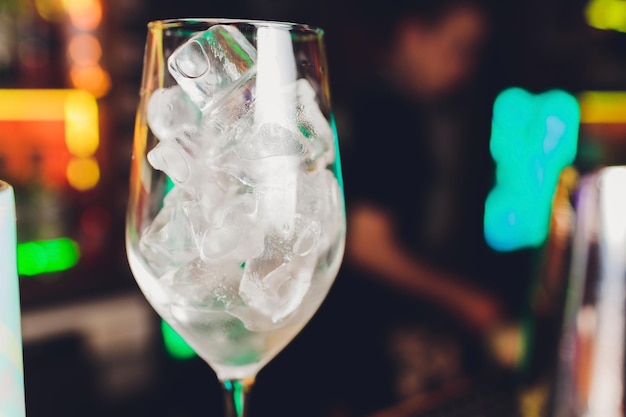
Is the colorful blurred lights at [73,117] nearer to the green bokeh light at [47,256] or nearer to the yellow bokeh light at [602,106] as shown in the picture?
the green bokeh light at [47,256]

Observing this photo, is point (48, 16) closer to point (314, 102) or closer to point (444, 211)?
point (444, 211)

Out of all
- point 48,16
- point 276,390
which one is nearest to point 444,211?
point 276,390

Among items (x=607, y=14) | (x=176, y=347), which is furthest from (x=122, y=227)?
(x=607, y=14)

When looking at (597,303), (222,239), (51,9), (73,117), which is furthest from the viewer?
(73,117)

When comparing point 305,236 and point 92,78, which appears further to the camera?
point 92,78

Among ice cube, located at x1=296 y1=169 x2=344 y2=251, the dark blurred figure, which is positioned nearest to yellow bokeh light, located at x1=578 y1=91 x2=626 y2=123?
the dark blurred figure

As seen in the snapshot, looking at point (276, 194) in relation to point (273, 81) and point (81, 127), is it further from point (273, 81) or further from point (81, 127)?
point (81, 127)
